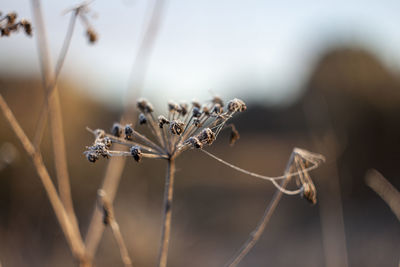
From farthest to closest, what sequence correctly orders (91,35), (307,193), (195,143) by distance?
(91,35) < (307,193) < (195,143)

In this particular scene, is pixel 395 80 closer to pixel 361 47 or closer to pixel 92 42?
pixel 361 47

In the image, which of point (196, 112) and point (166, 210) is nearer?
point (166, 210)

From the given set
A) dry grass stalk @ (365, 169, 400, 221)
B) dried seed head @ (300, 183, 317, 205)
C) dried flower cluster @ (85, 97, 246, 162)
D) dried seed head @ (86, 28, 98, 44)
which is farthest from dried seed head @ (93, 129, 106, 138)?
dry grass stalk @ (365, 169, 400, 221)

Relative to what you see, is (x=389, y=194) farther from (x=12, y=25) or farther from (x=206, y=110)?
(x=12, y=25)

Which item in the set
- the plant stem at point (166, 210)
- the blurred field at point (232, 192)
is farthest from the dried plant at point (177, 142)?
the blurred field at point (232, 192)

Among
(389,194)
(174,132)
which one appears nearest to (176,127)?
(174,132)

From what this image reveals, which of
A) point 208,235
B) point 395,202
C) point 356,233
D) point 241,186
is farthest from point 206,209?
point 395,202
